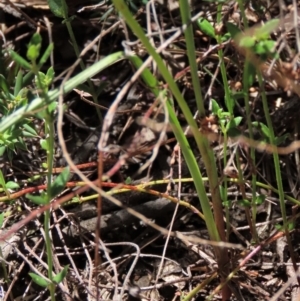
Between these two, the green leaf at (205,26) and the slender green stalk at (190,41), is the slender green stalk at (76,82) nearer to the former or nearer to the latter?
the slender green stalk at (190,41)

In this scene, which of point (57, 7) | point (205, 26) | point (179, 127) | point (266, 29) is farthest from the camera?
point (57, 7)

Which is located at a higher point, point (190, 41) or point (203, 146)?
point (190, 41)

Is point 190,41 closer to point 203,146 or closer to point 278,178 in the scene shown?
point 203,146

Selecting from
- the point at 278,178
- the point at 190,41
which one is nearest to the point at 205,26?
the point at 190,41

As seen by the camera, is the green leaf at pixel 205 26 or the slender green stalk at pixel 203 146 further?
the green leaf at pixel 205 26

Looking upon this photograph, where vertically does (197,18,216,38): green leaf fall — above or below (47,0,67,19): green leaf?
below

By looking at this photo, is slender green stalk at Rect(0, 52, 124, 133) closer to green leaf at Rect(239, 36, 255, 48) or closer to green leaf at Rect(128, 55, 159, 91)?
green leaf at Rect(128, 55, 159, 91)

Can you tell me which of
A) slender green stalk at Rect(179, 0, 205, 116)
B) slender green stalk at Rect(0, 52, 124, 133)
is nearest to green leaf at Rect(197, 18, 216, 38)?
slender green stalk at Rect(179, 0, 205, 116)

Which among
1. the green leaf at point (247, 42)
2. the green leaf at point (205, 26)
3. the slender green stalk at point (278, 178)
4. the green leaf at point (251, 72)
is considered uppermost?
the green leaf at point (247, 42)

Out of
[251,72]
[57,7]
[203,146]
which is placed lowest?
[203,146]

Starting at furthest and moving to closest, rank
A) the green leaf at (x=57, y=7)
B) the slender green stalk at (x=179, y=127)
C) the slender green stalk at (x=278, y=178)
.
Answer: the green leaf at (x=57, y=7) → the slender green stalk at (x=278, y=178) → the slender green stalk at (x=179, y=127)

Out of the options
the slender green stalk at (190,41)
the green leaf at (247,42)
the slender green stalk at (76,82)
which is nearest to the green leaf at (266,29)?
the green leaf at (247,42)

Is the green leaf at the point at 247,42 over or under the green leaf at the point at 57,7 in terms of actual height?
under

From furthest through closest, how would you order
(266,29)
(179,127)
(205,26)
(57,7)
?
1. (57,7)
2. (205,26)
3. (179,127)
4. (266,29)
